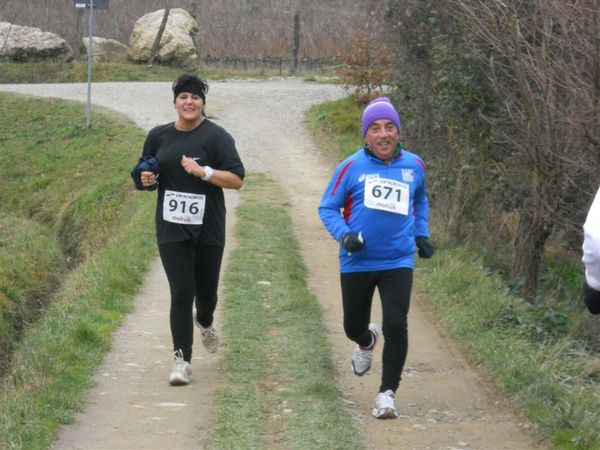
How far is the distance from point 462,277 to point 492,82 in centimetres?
191

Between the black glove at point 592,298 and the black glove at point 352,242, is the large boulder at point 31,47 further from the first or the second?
the black glove at point 592,298

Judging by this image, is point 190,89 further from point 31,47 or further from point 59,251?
point 31,47

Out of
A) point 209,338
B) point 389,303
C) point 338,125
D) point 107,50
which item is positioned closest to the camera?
point 389,303

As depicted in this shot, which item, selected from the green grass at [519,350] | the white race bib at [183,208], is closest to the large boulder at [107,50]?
the green grass at [519,350]

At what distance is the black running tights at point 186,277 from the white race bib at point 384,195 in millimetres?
1333

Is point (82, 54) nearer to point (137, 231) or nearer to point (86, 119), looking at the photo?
point (86, 119)

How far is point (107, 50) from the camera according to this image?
37375 millimetres

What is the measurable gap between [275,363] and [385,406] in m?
1.48

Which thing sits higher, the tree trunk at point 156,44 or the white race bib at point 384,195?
the white race bib at point 384,195

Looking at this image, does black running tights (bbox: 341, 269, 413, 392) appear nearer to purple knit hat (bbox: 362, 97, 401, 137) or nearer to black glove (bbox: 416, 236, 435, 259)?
black glove (bbox: 416, 236, 435, 259)

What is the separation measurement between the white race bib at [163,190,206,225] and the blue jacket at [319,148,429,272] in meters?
0.98

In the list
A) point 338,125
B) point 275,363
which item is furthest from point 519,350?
point 338,125

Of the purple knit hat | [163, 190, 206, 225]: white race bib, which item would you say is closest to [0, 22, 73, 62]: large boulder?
[163, 190, 206, 225]: white race bib

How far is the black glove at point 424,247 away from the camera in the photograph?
6.90 metres
